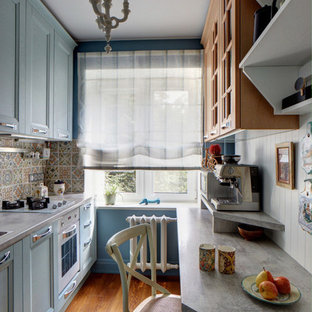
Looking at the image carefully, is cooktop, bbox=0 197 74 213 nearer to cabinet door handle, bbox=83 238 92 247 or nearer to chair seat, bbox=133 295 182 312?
cabinet door handle, bbox=83 238 92 247

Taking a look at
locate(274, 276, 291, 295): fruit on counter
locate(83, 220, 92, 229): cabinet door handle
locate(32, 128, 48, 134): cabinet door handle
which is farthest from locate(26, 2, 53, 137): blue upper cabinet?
locate(274, 276, 291, 295): fruit on counter

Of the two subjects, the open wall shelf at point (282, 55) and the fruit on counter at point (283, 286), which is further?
the fruit on counter at point (283, 286)

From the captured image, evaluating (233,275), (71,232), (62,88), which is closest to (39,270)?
(71,232)

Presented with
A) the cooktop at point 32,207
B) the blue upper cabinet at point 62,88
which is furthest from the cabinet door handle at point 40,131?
the cooktop at point 32,207

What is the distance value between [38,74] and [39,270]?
155 centimetres

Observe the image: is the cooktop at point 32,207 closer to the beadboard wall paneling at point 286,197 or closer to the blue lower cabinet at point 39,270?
the blue lower cabinet at point 39,270

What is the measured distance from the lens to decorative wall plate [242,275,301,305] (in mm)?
938

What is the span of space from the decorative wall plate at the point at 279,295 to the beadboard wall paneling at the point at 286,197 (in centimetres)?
27

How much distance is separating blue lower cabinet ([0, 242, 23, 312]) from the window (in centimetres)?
162

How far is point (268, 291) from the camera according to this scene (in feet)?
3.12

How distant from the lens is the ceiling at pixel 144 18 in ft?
7.23

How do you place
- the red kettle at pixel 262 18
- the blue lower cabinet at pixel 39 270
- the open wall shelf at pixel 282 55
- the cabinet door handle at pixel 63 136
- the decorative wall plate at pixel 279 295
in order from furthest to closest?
the cabinet door handle at pixel 63 136 → the blue lower cabinet at pixel 39 270 → the red kettle at pixel 262 18 → the decorative wall plate at pixel 279 295 → the open wall shelf at pixel 282 55

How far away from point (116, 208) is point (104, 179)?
19.4 inches

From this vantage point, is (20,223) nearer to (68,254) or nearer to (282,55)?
(68,254)
